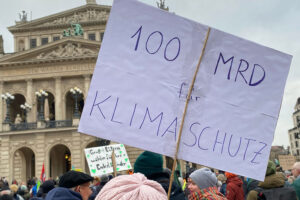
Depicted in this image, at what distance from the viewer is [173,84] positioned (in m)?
2.79

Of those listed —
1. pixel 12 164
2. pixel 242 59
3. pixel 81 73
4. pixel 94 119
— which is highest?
pixel 242 59

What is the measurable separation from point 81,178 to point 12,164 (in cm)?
3076

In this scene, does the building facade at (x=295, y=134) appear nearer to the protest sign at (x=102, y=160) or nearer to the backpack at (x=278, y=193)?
the protest sign at (x=102, y=160)

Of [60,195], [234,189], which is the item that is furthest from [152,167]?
[234,189]

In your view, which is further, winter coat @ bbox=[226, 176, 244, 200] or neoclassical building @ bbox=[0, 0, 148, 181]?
neoclassical building @ bbox=[0, 0, 148, 181]

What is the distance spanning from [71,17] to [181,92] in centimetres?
4260

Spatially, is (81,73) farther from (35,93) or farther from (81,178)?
(81,178)

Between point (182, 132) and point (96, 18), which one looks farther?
point (96, 18)

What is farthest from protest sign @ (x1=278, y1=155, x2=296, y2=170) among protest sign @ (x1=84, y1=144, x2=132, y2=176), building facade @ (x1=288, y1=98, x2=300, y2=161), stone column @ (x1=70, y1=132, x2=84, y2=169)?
building facade @ (x1=288, y1=98, x2=300, y2=161)

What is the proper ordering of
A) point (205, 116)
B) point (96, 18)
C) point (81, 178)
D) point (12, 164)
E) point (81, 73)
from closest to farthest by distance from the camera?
point (205, 116) → point (81, 178) → point (12, 164) → point (81, 73) → point (96, 18)

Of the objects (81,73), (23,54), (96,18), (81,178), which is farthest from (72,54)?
(81,178)

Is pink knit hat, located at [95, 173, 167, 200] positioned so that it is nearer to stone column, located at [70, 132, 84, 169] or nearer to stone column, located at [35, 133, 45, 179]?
stone column, located at [70, 132, 84, 169]

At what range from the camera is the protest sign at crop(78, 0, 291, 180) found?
266cm

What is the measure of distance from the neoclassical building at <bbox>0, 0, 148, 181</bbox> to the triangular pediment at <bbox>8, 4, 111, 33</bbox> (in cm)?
382
